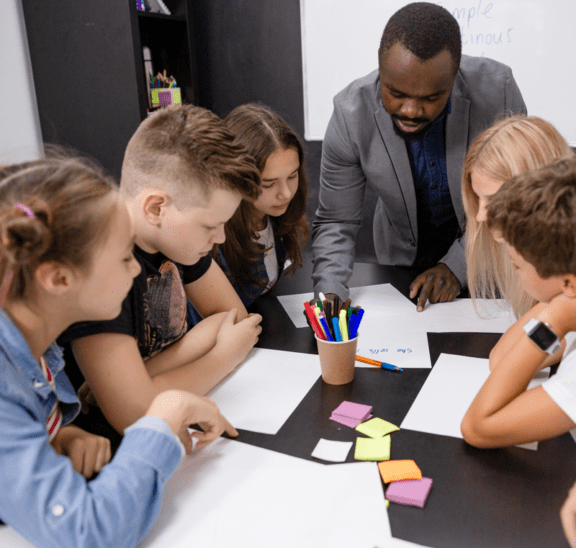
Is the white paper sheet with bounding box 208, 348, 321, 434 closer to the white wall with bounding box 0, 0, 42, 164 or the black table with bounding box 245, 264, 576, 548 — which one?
the black table with bounding box 245, 264, 576, 548

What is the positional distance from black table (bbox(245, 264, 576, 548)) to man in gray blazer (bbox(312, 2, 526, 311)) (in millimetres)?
414

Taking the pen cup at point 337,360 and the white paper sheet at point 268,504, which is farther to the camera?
the pen cup at point 337,360

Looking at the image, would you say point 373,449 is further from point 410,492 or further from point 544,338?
point 544,338

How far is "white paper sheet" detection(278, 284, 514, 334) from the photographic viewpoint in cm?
114

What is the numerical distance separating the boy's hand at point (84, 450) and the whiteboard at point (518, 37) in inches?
89.1

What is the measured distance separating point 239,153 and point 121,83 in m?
1.63

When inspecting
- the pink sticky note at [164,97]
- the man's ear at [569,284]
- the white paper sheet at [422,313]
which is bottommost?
the white paper sheet at [422,313]

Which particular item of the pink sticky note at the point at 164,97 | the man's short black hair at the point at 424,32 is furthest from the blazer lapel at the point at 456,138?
the pink sticky note at the point at 164,97

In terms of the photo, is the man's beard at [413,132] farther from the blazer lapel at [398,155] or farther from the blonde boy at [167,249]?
the blonde boy at [167,249]

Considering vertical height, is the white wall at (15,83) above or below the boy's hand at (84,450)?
above

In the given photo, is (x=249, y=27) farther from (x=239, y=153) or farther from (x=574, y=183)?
(x=574, y=183)

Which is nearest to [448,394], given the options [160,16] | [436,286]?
[436,286]

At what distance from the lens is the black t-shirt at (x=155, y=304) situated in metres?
0.85

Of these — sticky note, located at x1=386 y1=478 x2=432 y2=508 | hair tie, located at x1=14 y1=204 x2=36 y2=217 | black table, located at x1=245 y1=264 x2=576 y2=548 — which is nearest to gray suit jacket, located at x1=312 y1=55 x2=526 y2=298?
black table, located at x1=245 y1=264 x2=576 y2=548
